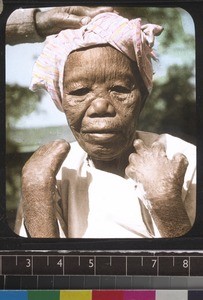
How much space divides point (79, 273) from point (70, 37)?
61 centimetres

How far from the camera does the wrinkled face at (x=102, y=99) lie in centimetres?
209

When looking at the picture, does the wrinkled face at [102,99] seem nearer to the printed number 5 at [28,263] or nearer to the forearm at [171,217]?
the forearm at [171,217]

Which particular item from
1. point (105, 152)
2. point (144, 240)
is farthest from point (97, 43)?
point (144, 240)

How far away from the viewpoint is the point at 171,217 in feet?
6.86

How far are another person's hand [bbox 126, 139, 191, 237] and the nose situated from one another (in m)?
0.13

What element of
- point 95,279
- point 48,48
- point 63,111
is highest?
point 48,48

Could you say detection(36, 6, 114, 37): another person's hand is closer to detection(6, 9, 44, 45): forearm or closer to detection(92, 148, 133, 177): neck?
detection(6, 9, 44, 45): forearm

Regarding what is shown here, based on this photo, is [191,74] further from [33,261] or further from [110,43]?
[33,261]

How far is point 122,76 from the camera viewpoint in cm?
209

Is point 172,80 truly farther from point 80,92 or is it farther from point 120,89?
point 80,92

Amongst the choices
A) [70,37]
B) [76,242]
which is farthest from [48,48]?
[76,242]

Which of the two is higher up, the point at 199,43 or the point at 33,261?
the point at 199,43

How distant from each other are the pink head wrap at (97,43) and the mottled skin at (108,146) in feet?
0.07

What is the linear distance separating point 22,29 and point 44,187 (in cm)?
41
